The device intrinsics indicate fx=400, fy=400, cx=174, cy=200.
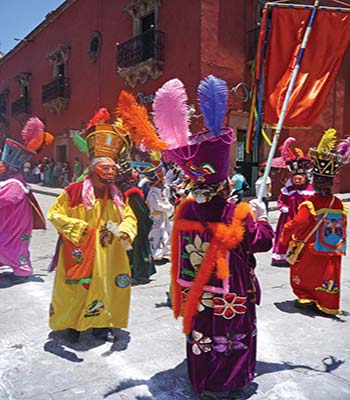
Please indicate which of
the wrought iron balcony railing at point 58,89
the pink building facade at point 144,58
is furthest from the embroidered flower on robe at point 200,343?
the wrought iron balcony railing at point 58,89

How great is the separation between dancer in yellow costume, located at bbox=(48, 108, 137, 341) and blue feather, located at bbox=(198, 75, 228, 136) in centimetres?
125

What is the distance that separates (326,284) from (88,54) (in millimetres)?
16430

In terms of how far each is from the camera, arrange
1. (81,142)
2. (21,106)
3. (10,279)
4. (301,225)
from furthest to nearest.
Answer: (21,106), (10,279), (301,225), (81,142)

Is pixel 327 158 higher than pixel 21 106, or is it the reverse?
pixel 21 106

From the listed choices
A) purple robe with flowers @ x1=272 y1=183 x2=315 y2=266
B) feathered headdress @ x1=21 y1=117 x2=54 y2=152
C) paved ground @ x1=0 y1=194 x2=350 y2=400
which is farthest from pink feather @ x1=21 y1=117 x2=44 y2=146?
purple robe with flowers @ x1=272 y1=183 x2=315 y2=266

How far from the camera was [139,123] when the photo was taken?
2773 millimetres

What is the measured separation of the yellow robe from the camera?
3432 millimetres

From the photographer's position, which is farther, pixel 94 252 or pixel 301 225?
pixel 301 225

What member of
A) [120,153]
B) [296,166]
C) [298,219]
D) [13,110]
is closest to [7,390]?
[120,153]

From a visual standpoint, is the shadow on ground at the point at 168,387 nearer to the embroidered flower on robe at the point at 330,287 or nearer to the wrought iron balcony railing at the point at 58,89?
the embroidered flower on robe at the point at 330,287

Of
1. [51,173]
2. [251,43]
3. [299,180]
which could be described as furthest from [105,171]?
[51,173]

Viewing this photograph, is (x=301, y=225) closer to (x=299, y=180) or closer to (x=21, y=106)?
(x=299, y=180)

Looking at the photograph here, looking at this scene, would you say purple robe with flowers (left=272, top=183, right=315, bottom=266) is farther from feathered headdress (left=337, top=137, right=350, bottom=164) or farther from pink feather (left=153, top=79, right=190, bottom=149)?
pink feather (left=153, top=79, right=190, bottom=149)

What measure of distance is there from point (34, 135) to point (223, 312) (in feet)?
11.7
